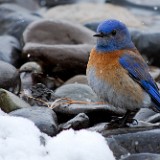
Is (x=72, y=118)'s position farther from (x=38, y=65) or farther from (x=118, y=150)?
(x=38, y=65)

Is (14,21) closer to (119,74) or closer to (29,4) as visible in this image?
(29,4)

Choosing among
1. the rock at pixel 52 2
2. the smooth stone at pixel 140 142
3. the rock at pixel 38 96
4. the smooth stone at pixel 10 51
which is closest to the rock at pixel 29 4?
the rock at pixel 52 2

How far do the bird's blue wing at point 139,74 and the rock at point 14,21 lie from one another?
3.84 meters

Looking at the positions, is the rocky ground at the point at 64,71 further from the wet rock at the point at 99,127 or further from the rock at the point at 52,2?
the rock at the point at 52,2

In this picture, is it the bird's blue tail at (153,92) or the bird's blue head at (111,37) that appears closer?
the bird's blue tail at (153,92)

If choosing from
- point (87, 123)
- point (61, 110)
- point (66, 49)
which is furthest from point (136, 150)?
point (66, 49)

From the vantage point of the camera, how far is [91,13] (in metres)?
13.8

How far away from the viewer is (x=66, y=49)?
925 cm

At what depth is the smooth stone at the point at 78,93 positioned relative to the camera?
26.1 ft

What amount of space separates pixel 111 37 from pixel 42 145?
1.98 m

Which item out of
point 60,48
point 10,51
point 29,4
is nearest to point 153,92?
point 60,48

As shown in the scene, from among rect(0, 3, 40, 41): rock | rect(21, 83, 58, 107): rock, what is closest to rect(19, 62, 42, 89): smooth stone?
rect(21, 83, 58, 107): rock

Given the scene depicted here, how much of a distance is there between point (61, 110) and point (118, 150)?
140 centimetres

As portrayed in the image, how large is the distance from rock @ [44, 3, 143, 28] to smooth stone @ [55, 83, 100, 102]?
4595 millimetres
